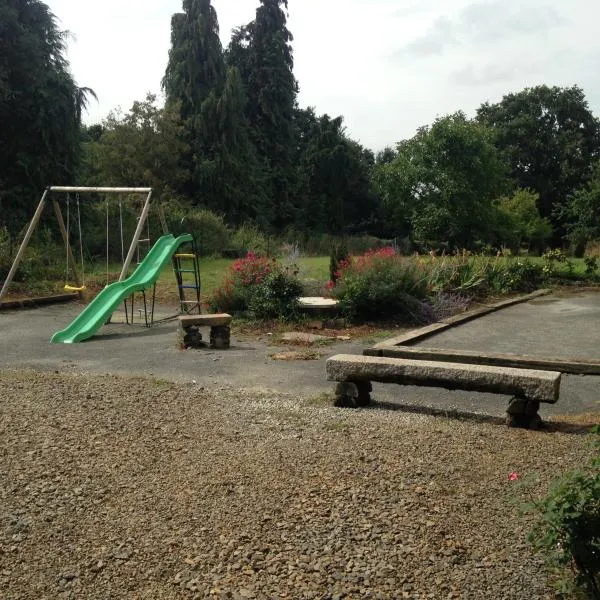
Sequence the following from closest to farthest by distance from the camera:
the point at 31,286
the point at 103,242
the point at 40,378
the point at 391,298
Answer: the point at 40,378 < the point at 391,298 < the point at 31,286 < the point at 103,242

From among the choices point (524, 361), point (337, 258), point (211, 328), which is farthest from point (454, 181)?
point (524, 361)

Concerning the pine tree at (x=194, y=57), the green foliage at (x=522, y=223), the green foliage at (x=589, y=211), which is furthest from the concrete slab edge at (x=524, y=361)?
the pine tree at (x=194, y=57)

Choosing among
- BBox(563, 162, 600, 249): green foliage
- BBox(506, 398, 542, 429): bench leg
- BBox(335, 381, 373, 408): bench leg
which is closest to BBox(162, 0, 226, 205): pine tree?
BBox(563, 162, 600, 249): green foliage

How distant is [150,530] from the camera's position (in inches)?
142

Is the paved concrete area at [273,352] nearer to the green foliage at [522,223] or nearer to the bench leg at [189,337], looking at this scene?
the bench leg at [189,337]

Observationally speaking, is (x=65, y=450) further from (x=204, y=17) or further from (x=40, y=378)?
(x=204, y=17)

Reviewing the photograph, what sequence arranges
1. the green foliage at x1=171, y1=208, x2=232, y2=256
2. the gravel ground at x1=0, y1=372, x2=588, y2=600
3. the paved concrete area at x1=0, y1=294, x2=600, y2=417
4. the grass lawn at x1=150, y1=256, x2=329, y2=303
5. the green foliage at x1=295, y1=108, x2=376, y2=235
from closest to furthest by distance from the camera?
the gravel ground at x1=0, y1=372, x2=588, y2=600
the paved concrete area at x1=0, y1=294, x2=600, y2=417
the grass lawn at x1=150, y1=256, x2=329, y2=303
the green foliage at x1=171, y1=208, x2=232, y2=256
the green foliage at x1=295, y1=108, x2=376, y2=235

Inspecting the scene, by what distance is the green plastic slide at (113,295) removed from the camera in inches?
415

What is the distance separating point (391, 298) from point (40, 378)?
5944mm

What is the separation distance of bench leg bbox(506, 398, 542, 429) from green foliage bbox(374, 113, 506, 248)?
2926 cm

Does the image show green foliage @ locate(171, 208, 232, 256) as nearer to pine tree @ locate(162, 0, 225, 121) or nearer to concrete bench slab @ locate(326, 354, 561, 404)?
pine tree @ locate(162, 0, 225, 121)

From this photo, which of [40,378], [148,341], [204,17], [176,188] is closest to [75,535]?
[40,378]

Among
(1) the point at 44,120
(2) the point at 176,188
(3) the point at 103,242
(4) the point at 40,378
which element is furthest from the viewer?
(2) the point at 176,188

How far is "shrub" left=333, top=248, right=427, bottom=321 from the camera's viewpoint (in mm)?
11523
